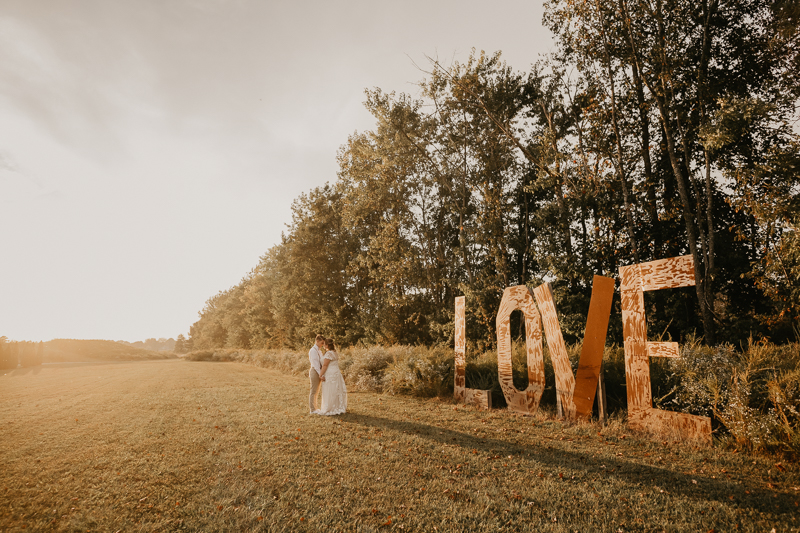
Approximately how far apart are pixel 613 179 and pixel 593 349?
297 inches

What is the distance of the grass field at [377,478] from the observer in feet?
12.4

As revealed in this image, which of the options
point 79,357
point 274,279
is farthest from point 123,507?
point 79,357

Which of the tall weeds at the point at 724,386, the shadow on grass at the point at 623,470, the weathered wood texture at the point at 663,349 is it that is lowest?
the shadow on grass at the point at 623,470

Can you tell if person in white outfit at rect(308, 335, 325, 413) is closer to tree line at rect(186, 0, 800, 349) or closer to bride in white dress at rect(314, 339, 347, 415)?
bride in white dress at rect(314, 339, 347, 415)

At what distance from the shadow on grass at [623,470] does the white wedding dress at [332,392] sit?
206cm

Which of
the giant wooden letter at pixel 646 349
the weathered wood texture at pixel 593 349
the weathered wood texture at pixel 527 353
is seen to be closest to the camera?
the giant wooden letter at pixel 646 349

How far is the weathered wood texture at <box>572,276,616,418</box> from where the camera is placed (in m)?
7.59

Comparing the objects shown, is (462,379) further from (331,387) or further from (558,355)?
(331,387)

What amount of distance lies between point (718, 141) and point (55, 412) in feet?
61.0

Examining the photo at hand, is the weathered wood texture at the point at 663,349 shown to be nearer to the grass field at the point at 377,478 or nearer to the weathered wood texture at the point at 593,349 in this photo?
the weathered wood texture at the point at 593,349

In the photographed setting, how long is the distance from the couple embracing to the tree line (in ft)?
21.7

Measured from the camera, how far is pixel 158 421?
8539mm

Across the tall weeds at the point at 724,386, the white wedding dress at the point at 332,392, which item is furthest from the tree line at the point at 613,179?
the white wedding dress at the point at 332,392

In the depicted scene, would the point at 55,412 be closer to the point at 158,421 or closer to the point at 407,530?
the point at 158,421
